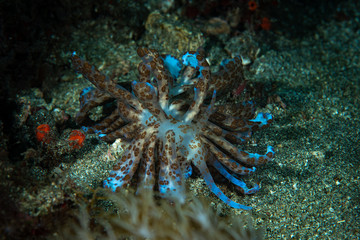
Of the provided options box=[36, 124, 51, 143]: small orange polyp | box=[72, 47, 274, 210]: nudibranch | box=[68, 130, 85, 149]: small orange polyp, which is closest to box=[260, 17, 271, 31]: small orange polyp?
box=[72, 47, 274, 210]: nudibranch

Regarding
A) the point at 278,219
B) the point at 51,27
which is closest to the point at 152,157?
the point at 278,219

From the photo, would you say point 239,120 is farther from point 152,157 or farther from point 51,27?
point 51,27

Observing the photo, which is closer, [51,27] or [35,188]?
[35,188]

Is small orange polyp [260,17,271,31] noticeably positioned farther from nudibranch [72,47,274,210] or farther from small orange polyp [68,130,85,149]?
small orange polyp [68,130,85,149]

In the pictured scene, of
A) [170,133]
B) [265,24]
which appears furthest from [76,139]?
[265,24]

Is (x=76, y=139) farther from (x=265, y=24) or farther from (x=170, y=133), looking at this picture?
Result: (x=265, y=24)

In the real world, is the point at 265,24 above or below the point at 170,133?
above
